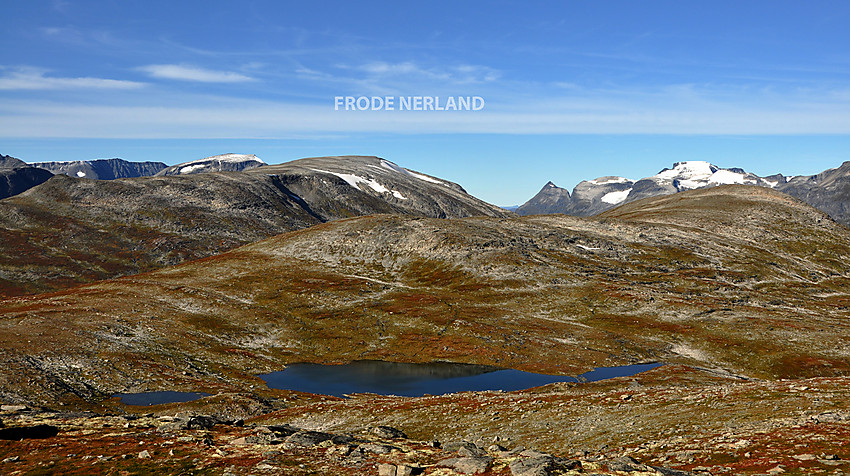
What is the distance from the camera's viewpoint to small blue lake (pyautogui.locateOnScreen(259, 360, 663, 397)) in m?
77.6

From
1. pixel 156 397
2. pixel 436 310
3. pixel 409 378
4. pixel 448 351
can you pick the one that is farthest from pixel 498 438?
pixel 436 310

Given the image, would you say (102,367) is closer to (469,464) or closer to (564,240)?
(469,464)

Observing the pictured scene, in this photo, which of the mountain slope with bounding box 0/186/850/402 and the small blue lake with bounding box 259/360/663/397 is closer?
the small blue lake with bounding box 259/360/663/397

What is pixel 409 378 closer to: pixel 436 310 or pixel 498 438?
pixel 436 310

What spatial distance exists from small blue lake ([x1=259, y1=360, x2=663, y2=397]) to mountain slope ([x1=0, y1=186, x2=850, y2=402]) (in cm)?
374

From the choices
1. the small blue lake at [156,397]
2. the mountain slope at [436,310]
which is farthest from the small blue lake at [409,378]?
the small blue lake at [156,397]

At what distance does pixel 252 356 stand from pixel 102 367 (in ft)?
81.8

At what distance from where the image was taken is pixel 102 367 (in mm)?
70625

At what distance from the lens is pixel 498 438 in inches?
1614

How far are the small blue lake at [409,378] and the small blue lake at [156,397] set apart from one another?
45.4 ft

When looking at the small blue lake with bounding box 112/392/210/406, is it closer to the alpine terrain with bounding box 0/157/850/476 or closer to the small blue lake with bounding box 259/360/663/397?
the alpine terrain with bounding box 0/157/850/476

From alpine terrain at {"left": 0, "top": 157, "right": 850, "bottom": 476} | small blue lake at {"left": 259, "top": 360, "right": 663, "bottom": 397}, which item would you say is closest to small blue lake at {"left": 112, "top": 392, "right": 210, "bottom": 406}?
alpine terrain at {"left": 0, "top": 157, "right": 850, "bottom": 476}

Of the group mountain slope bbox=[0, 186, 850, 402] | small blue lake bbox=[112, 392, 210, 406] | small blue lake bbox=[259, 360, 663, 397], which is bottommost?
small blue lake bbox=[259, 360, 663, 397]

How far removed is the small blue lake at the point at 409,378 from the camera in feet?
255
